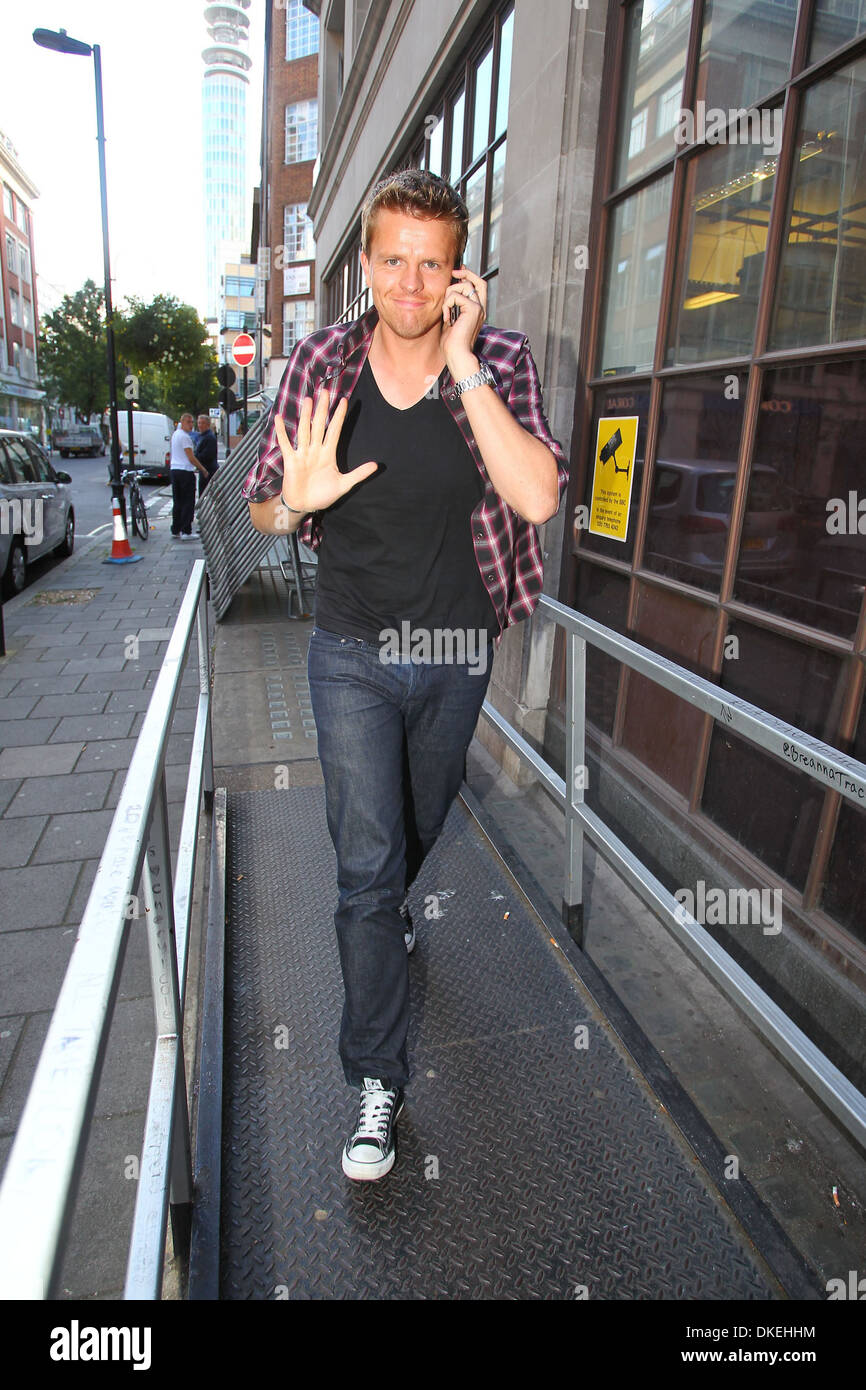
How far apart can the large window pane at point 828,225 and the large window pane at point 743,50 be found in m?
0.27

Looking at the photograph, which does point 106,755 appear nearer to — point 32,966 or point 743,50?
point 32,966

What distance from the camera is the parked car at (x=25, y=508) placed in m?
9.15

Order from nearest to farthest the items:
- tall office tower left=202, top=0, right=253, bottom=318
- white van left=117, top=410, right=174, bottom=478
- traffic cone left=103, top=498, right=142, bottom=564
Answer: traffic cone left=103, top=498, right=142, bottom=564 < white van left=117, top=410, right=174, bottom=478 < tall office tower left=202, top=0, right=253, bottom=318

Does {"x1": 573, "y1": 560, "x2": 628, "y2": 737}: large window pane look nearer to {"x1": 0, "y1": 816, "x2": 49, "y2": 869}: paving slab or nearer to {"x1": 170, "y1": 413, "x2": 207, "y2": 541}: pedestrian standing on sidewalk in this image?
{"x1": 0, "y1": 816, "x2": 49, "y2": 869}: paving slab

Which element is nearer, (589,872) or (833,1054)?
(833,1054)

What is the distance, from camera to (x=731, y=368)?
301 cm

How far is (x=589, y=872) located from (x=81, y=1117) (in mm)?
3184

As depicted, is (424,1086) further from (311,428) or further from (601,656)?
(601,656)

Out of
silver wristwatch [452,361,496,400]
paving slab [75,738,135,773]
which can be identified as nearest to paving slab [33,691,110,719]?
paving slab [75,738,135,773]

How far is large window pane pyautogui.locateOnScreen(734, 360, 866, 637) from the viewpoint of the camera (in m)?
2.48

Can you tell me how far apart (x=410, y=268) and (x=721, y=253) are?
1.79 meters

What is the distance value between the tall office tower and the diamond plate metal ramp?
184609 millimetres

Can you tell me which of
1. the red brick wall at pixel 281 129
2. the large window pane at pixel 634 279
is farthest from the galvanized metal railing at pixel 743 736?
the red brick wall at pixel 281 129

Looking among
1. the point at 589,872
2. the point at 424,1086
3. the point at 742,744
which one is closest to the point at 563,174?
the point at 742,744
